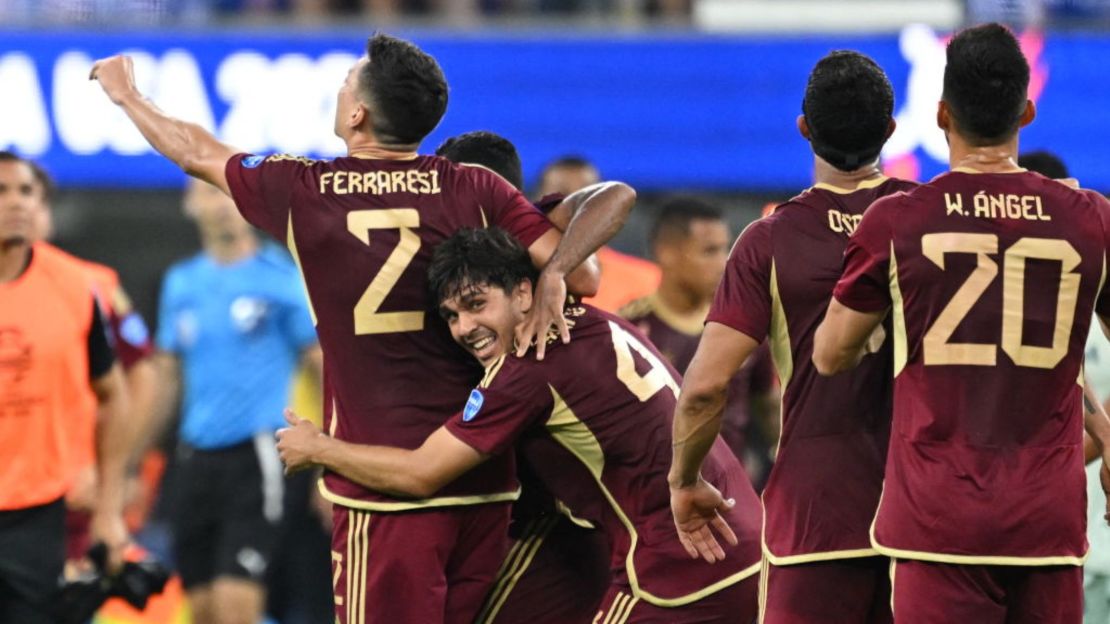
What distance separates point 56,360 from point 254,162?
2.30 meters

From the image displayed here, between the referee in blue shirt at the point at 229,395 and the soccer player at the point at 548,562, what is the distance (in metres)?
3.88

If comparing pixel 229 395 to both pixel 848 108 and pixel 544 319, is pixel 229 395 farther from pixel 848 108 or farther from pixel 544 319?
pixel 848 108

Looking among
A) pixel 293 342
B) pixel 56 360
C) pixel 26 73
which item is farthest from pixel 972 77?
pixel 26 73

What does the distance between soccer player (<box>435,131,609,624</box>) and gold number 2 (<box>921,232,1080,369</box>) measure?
1422mm

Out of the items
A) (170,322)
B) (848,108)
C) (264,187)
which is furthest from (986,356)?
(170,322)

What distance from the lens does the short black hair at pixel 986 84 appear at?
4.61 meters

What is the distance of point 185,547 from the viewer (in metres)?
9.80

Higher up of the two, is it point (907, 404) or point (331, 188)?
point (331, 188)

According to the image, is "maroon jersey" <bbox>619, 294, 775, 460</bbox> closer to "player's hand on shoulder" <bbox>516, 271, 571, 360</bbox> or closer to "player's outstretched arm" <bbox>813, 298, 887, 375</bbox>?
"player's hand on shoulder" <bbox>516, 271, 571, 360</bbox>

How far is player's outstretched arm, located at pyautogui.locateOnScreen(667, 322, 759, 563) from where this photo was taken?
493cm

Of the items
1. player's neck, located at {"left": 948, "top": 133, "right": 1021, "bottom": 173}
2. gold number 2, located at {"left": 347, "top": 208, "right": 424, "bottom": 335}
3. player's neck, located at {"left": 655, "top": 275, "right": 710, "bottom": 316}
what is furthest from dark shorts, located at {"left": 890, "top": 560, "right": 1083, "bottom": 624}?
player's neck, located at {"left": 655, "top": 275, "right": 710, "bottom": 316}

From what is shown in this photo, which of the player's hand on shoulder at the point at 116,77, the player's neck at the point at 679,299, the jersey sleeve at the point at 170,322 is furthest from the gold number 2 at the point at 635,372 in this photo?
the jersey sleeve at the point at 170,322

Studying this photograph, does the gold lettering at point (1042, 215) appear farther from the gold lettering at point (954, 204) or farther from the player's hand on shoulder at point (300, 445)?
the player's hand on shoulder at point (300, 445)

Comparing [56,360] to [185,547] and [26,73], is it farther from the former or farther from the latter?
[26,73]
